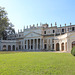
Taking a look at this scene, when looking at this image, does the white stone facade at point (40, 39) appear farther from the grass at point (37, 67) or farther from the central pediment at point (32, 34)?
the grass at point (37, 67)

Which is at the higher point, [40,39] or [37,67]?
[40,39]

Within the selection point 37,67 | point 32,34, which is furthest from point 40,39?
point 37,67

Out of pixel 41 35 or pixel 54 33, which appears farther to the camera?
pixel 41 35

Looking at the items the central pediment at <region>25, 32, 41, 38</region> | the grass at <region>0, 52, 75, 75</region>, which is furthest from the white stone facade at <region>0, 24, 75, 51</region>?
the grass at <region>0, 52, 75, 75</region>

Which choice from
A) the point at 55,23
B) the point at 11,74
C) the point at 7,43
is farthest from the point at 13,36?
the point at 11,74

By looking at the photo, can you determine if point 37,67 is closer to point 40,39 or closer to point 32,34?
point 40,39

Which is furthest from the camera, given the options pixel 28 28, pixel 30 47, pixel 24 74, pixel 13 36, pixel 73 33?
pixel 13 36

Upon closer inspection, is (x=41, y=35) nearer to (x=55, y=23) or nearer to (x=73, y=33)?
(x=55, y=23)

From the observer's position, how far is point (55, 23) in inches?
2272

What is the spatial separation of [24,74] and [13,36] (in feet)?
250

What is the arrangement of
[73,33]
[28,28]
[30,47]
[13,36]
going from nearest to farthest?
[73,33] < [30,47] < [28,28] < [13,36]

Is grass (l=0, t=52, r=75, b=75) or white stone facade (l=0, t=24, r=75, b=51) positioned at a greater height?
white stone facade (l=0, t=24, r=75, b=51)

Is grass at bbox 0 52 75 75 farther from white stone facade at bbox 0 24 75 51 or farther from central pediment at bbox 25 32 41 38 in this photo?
central pediment at bbox 25 32 41 38

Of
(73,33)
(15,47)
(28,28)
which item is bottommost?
(15,47)
